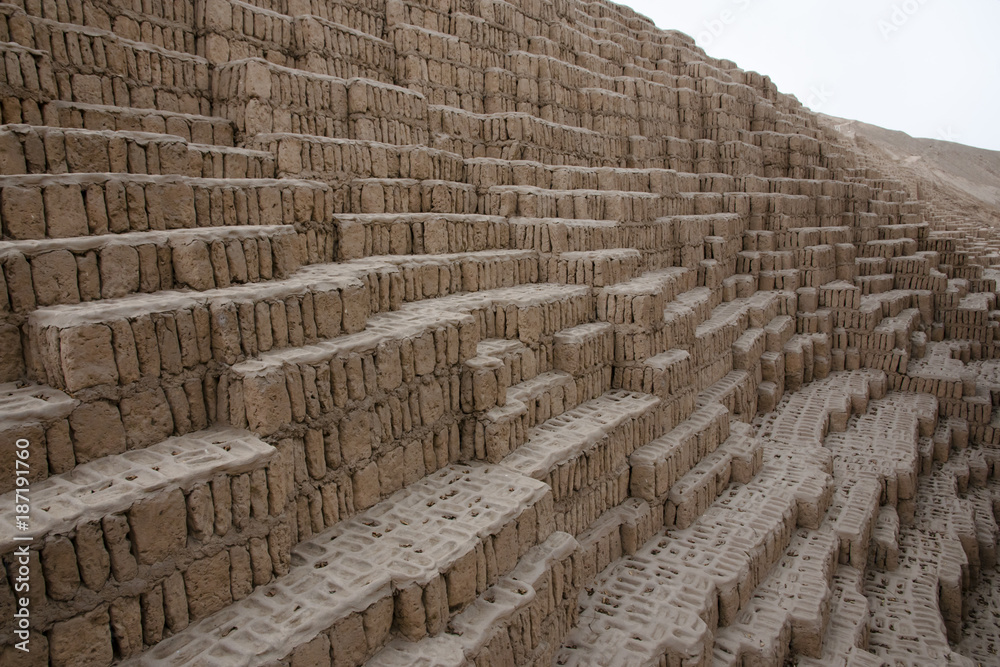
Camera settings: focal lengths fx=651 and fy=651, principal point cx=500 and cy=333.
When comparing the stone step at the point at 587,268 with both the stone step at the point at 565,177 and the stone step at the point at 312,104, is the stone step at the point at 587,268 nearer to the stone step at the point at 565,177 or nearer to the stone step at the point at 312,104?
the stone step at the point at 565,177

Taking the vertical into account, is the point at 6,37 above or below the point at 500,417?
above

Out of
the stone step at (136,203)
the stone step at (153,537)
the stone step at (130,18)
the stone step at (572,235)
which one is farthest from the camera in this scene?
the stone step at (572,235)

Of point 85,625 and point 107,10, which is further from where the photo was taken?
point 107,10

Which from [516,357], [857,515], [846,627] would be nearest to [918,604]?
[857,515]

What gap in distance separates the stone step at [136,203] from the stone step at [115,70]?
196 centimetres

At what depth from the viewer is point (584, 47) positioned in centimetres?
1503

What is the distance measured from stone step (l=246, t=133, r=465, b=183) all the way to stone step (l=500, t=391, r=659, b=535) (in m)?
3.81

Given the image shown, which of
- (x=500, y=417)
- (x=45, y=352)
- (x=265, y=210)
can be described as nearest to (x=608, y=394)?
(x=500, y=417)

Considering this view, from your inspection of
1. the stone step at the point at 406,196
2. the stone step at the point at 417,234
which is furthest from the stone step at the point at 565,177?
the stone step at the point at 417,234

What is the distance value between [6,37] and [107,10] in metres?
1.41

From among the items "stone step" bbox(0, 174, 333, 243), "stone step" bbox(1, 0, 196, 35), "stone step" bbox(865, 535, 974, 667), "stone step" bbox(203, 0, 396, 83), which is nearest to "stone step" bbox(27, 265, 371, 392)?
"stone step" bbox(0, 174, 333, 243)

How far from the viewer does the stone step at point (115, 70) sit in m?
6.55

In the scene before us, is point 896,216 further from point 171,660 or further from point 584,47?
point 171,660

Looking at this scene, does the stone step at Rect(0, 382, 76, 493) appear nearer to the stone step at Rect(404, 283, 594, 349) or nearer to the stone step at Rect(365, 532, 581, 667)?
the stone step at Rect(365, 532, 581, 667)
